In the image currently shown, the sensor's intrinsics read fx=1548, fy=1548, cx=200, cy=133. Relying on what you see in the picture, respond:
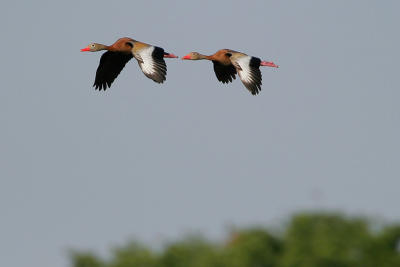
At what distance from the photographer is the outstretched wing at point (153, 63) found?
132 ft

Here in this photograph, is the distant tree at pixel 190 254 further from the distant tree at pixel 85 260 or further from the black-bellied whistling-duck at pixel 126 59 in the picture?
the black-bellied whistling-duck at pixel 126 59

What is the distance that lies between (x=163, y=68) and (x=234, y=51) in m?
3.56

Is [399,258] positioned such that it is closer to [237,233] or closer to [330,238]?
[330,238]

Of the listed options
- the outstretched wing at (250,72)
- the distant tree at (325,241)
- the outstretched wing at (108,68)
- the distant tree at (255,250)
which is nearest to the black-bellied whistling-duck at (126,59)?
the outstretched wing at (108,68)

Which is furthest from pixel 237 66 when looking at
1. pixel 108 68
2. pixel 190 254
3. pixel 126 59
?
pixel 190 254

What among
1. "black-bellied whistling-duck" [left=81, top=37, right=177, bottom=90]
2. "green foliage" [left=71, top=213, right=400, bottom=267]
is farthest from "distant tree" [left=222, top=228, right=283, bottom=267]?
"black-bellied whistling-duck" [left=81, top=37, right=177, bottom=90]

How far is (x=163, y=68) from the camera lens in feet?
133

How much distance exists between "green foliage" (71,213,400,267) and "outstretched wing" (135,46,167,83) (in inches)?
685

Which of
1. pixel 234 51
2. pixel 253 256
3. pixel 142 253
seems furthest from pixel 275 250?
pixel 234 51

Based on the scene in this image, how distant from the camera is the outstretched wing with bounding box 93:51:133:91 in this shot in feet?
143

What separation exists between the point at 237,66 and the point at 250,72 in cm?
44

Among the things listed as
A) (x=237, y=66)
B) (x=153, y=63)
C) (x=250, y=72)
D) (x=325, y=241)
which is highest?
(x=325, y=241)

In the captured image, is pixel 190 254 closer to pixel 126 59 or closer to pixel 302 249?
pixel 302 249

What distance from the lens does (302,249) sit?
57.8m
